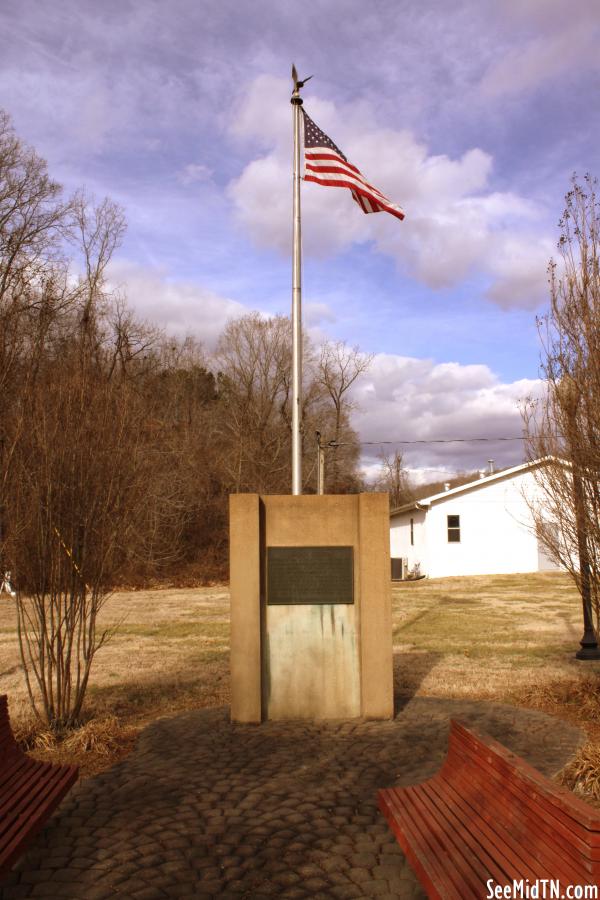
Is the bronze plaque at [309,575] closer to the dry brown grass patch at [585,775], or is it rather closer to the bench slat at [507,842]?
the dry brown grass patch at [585,775]

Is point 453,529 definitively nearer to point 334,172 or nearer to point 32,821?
point 334,172

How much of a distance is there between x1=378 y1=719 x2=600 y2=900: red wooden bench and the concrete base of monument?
A: 2835mm

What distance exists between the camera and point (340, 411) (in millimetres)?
47469

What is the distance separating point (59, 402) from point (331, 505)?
2.83 metres

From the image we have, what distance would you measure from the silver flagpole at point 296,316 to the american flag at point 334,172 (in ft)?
0.70

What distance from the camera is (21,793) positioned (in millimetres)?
4520

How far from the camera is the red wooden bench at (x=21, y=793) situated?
12.5 ft

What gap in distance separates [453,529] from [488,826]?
31.3 m

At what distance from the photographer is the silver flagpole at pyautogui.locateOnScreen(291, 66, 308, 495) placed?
931cm

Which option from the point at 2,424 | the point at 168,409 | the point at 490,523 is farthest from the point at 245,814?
the point at 168,409

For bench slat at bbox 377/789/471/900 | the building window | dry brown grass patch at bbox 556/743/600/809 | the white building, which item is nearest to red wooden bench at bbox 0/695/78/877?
bench slat at bbox 377/789/471/900

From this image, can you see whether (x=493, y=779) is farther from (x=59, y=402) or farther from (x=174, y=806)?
(x=59, y=402)

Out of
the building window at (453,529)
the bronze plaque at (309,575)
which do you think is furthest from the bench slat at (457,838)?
the building window at (453,529)

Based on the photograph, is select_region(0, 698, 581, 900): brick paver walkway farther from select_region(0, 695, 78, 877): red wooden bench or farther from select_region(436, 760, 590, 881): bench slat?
select_region(436, 760, 590, 881): bench slat
